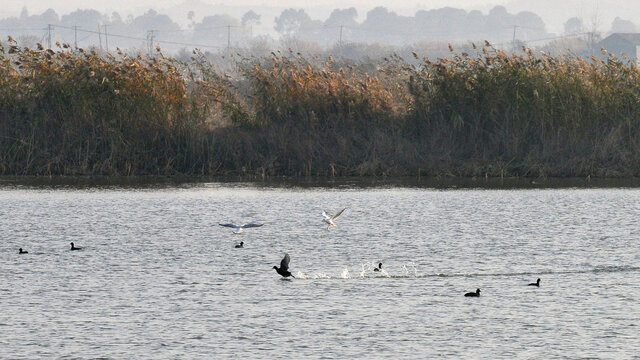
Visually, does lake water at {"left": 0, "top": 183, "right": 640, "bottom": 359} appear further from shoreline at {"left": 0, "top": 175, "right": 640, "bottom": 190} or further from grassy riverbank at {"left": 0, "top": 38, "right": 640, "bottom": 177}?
grassy riverbank at {"left": 0, "top": 38, "right": 640, "bottom": 177}

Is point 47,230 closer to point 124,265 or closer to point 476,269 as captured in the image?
point 124,265

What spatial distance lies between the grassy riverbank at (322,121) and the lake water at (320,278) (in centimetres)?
393

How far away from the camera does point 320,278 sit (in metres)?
15.2

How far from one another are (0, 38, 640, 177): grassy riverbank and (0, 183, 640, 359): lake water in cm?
393

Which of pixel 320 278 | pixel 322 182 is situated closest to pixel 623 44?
pixel 322 182

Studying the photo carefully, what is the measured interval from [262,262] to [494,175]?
46.1 ft

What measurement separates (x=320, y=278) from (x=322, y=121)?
606 inches

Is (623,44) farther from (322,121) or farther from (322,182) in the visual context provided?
(322,182)

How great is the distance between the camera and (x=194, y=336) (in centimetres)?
1166

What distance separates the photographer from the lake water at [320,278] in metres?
11.4

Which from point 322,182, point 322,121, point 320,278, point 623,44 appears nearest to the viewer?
point 320,278

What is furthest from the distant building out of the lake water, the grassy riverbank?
the lake water

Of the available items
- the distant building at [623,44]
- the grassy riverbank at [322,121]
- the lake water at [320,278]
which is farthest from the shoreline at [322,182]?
the distant building at [623,44]

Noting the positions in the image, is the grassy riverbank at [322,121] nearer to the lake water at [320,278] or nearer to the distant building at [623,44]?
the lake water at [320,278]
